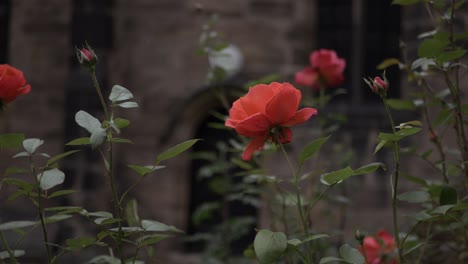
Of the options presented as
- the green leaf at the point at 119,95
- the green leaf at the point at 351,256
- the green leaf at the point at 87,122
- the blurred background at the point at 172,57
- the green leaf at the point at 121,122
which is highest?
the green leaf at the point at 119,95

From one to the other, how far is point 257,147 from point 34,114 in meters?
4.62

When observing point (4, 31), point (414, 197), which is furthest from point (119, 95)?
point (4, 31)

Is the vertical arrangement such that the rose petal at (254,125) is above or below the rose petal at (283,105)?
below

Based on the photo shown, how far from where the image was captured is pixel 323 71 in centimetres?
185

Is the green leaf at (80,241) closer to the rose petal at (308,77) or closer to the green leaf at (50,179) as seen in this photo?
the green leaf at (50,179)

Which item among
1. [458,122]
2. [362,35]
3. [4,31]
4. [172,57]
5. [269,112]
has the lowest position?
[172,57]

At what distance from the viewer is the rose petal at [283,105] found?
99 cm

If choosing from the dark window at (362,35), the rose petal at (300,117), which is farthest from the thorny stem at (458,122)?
the dark window at (362,35)

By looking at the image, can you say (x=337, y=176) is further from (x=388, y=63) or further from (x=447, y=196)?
(x=388, y=63)

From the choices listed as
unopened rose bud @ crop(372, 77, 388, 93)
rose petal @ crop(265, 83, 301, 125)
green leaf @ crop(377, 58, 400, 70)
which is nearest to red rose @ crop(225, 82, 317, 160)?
rose petal @ crop(265, 83, 301, 125)

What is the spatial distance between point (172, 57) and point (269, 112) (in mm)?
4495

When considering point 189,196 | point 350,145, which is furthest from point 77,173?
point 350,145

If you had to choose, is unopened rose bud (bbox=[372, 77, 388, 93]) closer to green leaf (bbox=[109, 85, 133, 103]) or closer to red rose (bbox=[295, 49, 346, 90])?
green leaf (bbox=[109, 85, 133, 103])

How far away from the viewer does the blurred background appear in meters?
5.18
